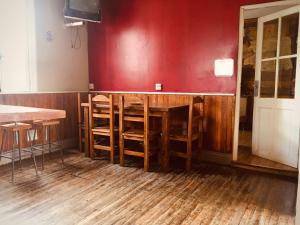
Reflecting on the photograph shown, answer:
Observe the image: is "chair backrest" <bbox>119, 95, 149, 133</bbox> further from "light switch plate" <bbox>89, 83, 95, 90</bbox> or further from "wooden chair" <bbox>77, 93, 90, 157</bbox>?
"light switch plate" <bbox>89, 83, 95, 90</bbox>

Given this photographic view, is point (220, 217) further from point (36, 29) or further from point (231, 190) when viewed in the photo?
point (36, 29)

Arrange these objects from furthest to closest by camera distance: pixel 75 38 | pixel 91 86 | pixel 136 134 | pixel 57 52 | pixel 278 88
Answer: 1. pixel 91 86
2. pixel 75 38
3. pixel 57 52
4. pixel 278 88
5. pixel 136 134

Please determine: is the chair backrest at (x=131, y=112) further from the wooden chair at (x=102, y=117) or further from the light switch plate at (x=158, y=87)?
the light switch plate at (x=158, y=87)

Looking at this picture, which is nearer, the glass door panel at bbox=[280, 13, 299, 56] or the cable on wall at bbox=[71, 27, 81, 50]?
the glass door panel at bbox=[280, 13, 299, 56]

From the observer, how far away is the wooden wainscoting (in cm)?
358

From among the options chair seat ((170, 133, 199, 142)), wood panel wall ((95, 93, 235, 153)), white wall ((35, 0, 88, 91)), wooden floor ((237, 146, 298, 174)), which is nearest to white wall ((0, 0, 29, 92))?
white wall ((35, 0, 88, 91))

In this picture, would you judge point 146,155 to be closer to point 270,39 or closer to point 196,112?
point 196,112

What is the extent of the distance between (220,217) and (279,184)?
45.0 inches

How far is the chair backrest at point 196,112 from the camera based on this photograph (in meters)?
3.19

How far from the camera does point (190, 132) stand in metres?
3.20

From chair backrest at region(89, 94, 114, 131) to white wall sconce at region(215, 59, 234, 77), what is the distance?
1.51m

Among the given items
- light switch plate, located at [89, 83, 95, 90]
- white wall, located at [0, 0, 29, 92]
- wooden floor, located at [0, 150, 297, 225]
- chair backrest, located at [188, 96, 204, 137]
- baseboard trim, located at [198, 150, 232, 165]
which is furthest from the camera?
light switch plate, located at [89, 83, 95, 90]

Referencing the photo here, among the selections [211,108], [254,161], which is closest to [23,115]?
[211,108]

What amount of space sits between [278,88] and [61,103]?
3.30 metres
